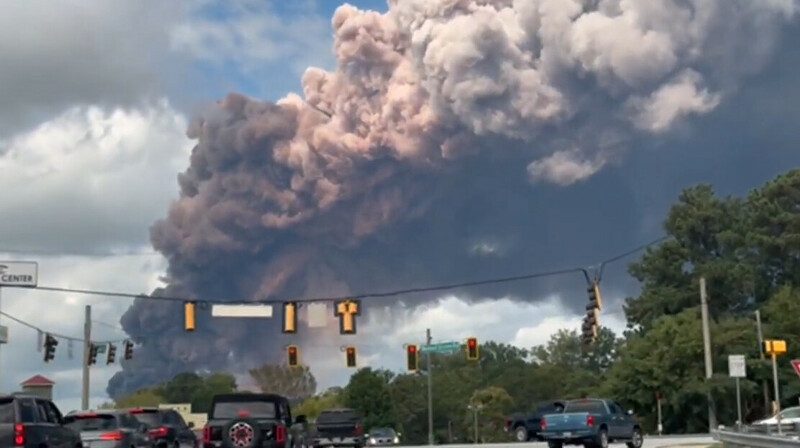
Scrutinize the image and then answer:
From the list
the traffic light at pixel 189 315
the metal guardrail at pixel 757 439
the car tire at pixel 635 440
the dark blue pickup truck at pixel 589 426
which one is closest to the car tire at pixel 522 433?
the car tire at pixel 635 440

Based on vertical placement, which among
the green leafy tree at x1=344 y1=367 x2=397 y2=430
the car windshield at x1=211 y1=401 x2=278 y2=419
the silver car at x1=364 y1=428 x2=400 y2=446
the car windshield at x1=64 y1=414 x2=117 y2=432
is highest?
the green leafy tree at x1=344 y1=367 x2=397 y2=430

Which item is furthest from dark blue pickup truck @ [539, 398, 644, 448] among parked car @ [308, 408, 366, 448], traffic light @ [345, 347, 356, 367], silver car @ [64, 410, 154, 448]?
traffic light @ [345, 347, 356, 367]

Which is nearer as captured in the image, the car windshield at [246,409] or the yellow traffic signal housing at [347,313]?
the car windshield at [246,409]

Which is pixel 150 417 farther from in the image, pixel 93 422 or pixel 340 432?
pixel 340 432

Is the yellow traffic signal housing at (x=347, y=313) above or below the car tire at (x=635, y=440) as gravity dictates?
above

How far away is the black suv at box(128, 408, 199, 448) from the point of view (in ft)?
111

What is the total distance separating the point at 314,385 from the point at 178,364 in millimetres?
26350

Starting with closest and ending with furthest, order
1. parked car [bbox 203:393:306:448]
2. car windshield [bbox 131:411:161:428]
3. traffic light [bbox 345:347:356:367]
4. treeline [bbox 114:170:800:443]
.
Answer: parked car [bbox 203:393:306:448], car windshield [bbox 131:411:161:428], traffic light [bbox 345:347:356:367], treeline [bbox 114:170:800:443]

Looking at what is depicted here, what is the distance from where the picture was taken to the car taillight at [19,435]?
23812 mm

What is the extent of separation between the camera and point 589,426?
40.3 meters

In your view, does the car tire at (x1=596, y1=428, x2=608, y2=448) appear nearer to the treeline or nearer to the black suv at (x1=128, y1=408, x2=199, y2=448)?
the black suv at (x1=128, y1=408, x2=199, y2=448)

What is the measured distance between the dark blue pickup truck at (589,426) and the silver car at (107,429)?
14425 mm

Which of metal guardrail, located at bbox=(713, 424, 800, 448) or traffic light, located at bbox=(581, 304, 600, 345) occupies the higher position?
traffic light, located at bbox=(581, 304, 600, 345)

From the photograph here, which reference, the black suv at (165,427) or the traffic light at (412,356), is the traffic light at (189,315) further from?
the traffic light at (412,356)
